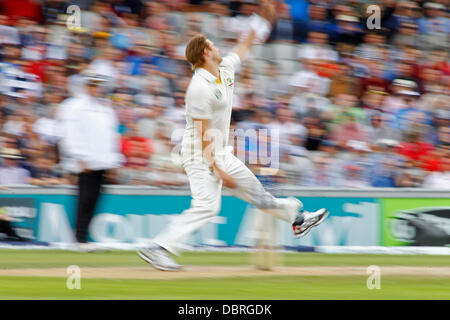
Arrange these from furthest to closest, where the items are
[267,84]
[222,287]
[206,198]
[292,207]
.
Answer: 1. [267,84]
2. [292,207]
3. [206,198]
4. [222,287]

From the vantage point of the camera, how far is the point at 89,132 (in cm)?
1057

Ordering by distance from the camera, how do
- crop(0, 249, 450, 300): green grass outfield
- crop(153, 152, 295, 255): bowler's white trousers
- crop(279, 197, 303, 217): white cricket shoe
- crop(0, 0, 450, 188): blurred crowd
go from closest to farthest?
crop(0, 249, 450, 300): green grass outfield
crop(153, 152, 295, 255): bowler's white trousers
crop(279, 197, 303, 217): white cricket shoe
crop(0, 0, 450, 188): blurred crowd

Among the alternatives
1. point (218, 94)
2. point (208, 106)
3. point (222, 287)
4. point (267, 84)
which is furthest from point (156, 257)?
point (267, 84)

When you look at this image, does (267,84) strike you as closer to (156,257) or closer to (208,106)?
(208,106)

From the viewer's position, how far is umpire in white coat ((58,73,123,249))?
10.5 m

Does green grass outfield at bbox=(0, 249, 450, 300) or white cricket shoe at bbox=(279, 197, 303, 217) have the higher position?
white cricket shoe at bbox=(279, 197, 303, 217)

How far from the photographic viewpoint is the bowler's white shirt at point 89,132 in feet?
34.4

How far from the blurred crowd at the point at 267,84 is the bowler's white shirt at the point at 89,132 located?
371 mm

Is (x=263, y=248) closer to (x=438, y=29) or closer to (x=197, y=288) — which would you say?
(x=197, y=288)

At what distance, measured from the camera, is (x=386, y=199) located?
11.9 m

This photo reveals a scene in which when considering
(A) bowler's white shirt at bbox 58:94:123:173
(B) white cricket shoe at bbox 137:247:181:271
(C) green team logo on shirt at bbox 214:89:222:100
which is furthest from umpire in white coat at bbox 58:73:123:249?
(C) green team logo on shirt at bbox 214:89:222:100

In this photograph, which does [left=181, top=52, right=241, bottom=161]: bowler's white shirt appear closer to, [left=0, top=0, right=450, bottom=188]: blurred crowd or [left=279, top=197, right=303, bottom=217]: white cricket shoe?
[left=279, top=197, right=303, bottom=217]: white cricket shoe

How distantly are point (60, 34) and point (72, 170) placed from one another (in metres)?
4.30

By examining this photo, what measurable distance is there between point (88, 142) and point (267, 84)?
13.5ft
